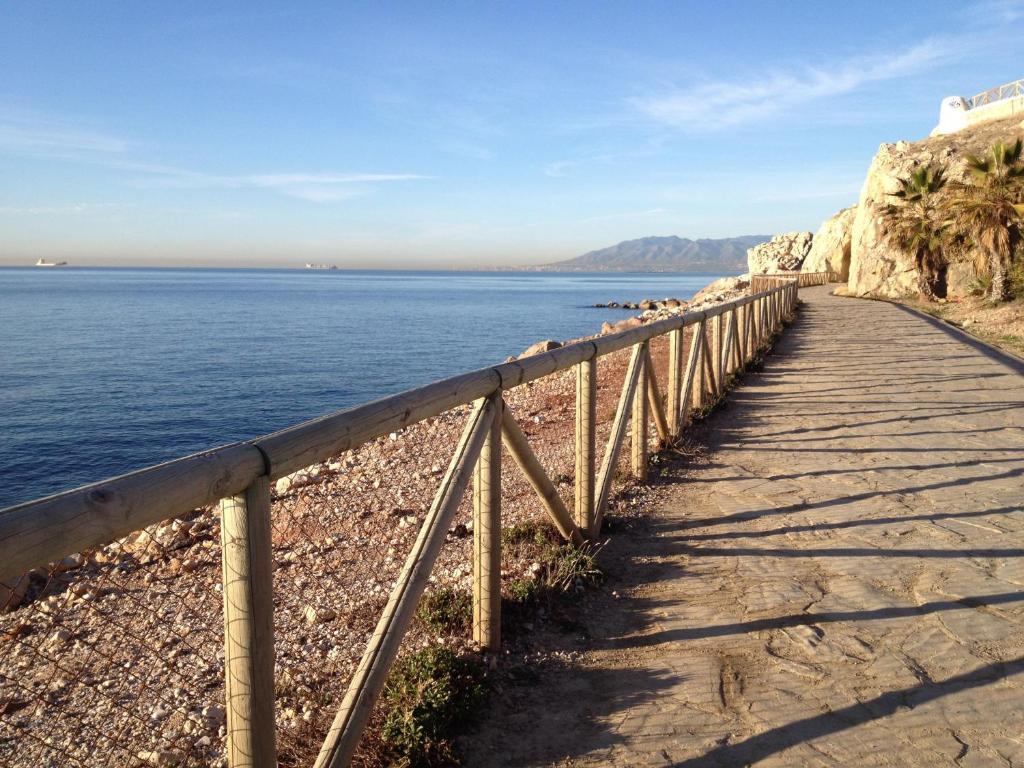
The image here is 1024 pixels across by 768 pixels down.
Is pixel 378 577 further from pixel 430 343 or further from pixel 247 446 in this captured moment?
pixel 430 343

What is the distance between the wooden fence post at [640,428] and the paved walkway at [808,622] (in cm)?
31

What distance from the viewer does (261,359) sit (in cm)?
3559

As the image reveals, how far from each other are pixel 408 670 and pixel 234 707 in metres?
1.23

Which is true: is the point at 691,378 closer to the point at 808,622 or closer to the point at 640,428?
the point at 640,428

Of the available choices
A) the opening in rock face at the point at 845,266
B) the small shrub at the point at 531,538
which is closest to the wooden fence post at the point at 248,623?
the small shrub at the point at 531,538

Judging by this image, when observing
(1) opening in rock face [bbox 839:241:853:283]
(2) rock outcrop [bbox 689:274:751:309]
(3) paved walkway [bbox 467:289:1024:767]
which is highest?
(1) opening in rock face [bbox 839:241:853:283]

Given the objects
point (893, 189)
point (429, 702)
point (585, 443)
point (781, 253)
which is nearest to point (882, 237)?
point (893, 189)

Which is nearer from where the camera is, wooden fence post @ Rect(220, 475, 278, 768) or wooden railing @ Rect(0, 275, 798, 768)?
wooden railing @ Rect(0, 275, 798, 768)

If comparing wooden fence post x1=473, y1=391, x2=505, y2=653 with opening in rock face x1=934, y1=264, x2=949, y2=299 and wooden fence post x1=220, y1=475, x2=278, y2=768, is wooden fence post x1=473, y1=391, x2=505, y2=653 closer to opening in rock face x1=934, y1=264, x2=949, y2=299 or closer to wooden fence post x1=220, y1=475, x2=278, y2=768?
wooden fence post x1=220, y1=475, x2=278, y2=768

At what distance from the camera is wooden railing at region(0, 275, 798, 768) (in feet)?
5.61

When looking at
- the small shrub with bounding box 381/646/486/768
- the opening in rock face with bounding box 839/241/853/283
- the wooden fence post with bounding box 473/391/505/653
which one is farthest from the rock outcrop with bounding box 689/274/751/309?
the small shrub with bounding box 381/646/486/768

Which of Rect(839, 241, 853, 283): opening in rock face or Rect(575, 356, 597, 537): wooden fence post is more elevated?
Rect(839, 241, 853, 283): opening in rock face

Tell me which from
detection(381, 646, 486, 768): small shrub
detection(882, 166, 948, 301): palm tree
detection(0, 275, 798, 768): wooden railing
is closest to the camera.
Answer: detection(0, 275, 798, 768): wooden railing

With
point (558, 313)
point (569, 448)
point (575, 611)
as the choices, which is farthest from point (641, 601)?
point (558, 313)
